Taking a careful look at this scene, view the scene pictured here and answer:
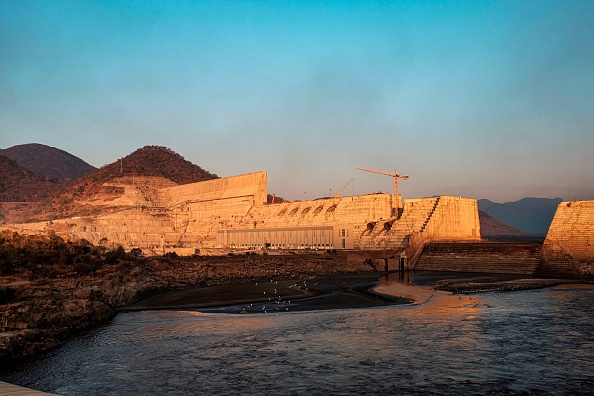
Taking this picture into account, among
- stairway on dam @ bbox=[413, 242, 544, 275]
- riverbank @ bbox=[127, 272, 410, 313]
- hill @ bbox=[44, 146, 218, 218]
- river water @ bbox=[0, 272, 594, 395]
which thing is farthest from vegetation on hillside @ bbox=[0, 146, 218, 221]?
river water @ bbox=[0, 272, 594, 395]

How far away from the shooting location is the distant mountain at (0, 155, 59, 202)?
173 m

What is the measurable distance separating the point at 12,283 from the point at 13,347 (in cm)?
1142

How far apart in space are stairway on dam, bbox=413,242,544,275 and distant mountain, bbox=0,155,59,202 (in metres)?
152

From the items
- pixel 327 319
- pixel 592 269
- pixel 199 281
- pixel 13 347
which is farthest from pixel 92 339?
pixel 592 269

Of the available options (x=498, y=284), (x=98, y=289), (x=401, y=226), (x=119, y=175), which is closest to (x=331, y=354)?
(x=98, y=289)

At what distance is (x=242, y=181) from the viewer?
113 meters

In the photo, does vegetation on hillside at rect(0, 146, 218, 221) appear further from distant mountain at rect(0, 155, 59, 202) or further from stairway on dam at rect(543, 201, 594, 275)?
stairway on dam at rect(543, 201, 594, 275)

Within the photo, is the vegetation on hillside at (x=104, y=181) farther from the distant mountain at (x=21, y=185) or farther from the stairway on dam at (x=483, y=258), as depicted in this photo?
the stairway on dam at (x=483, y=258)

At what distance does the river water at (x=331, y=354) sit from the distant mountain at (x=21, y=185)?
168 m

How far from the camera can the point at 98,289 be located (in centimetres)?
3034

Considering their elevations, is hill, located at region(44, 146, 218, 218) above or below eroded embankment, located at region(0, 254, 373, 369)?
above

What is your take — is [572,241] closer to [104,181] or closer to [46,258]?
[46,258]

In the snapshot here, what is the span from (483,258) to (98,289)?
4544 centimetres

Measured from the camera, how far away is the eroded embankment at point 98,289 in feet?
71.1
